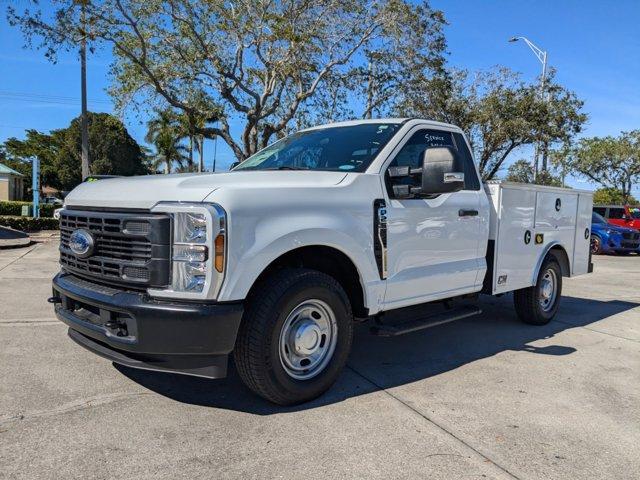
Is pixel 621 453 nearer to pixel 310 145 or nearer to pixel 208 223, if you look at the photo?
pixel 208 223

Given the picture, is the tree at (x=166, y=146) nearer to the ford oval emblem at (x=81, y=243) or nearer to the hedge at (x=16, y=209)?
the hedge at (x=16, y=209)

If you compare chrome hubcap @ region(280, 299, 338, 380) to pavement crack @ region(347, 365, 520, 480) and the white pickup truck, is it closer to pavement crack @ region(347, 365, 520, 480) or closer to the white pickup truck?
the white pickup truck

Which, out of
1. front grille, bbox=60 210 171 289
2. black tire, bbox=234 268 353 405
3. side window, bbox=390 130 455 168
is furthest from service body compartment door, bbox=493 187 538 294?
front grille, bbox=60 210 171 289

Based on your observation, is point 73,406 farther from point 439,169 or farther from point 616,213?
point 616,213

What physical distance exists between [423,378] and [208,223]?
2.32m

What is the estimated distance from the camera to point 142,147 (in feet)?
233

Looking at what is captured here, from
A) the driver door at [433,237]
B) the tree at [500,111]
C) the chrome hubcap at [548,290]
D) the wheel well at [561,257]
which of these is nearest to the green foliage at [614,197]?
the tree at [500,111]

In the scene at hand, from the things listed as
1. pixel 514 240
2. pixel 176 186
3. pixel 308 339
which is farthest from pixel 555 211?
pixel 176 186

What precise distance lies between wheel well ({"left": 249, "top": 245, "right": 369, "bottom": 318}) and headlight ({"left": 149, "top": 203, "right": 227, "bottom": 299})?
17.3 inches

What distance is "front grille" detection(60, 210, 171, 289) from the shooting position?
10.3 ft

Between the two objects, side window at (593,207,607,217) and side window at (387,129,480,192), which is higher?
side window at (387,129,480,192)

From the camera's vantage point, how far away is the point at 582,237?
7059 millimetres

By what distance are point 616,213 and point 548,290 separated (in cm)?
1572

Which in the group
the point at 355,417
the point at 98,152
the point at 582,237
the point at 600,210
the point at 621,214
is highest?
the point at 98,152
